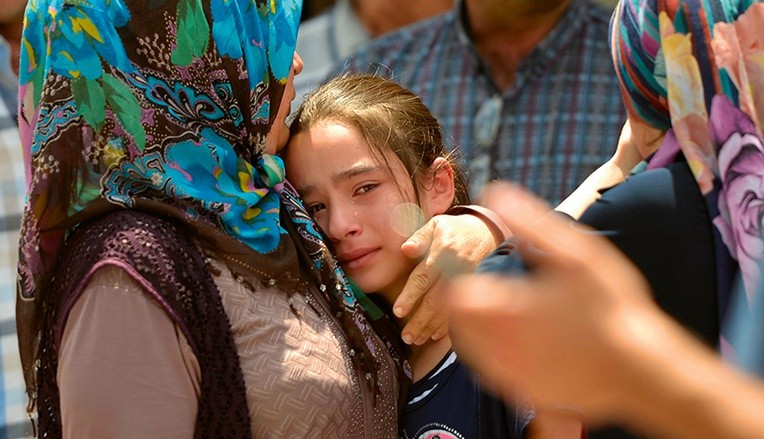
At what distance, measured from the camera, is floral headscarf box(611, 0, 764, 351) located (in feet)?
4.87

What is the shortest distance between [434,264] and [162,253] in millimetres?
548

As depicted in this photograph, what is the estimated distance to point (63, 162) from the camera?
198 cm

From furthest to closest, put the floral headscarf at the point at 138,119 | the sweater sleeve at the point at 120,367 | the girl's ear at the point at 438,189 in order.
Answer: the girl's ear at the point at 438,189 → the floral headscarf at the point at 138,119 → the sweater sleeve at the point at 120,367

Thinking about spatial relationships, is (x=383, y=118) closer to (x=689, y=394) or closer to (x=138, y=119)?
(x=138, y=119)

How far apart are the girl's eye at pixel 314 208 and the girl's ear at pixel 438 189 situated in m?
0.22

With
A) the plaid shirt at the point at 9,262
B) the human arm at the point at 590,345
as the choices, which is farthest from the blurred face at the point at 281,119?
the plaid shirt at the point at 9,262

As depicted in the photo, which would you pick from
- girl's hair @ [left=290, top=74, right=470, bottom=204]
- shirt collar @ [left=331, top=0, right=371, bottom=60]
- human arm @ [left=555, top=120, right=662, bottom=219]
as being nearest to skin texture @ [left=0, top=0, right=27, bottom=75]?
shirt collar @ [left=331, top=0, right=371, bottom=60]

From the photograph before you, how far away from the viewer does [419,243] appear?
7.36 feet

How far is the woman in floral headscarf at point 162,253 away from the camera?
190 centimetres

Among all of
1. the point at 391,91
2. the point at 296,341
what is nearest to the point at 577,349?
the point at 296,341

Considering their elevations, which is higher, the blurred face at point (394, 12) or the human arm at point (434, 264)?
the human arm at point (434, 264)

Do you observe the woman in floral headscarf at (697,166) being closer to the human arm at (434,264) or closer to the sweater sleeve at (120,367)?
the human arm at (434,264)

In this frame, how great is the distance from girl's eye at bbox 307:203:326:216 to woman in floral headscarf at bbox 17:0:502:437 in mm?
204

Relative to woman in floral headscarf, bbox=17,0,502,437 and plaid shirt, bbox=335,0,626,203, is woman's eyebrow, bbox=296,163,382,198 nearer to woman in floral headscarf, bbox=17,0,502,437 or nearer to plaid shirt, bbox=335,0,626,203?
woman in floral headscarf, bbox=17,0,502,437
